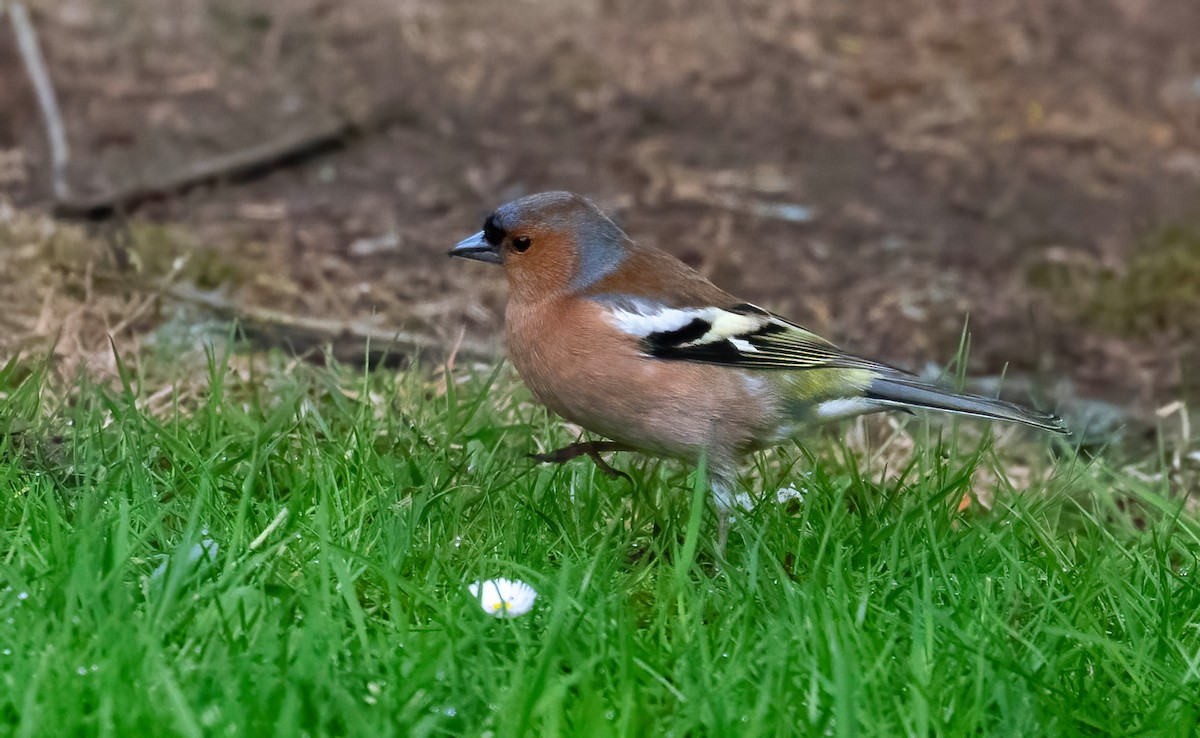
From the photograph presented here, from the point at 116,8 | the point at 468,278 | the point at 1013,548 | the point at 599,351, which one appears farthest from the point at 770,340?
the point at 116,8

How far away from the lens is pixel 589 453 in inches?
161

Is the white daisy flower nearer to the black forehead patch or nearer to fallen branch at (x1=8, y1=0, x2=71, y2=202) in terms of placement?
the black forehead patch

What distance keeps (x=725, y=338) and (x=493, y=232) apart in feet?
2.62

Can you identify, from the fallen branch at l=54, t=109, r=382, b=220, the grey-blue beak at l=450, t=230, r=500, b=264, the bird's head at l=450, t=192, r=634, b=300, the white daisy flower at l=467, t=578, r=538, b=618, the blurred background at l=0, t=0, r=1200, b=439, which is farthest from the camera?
the fallen branch at l=54, t=109, r=382, b=220

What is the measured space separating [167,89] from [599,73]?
253cm

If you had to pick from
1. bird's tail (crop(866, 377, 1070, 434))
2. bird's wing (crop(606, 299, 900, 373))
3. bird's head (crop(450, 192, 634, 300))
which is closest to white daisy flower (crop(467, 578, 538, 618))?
bird's wing (crop(606, 299, 900, 373))

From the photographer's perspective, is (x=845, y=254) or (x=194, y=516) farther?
(x=845, y=254)

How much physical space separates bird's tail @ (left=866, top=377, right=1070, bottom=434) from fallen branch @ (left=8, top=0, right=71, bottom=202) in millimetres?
4782

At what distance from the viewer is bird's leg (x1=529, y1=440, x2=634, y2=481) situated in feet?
13.2

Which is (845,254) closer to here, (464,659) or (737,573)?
(737,573)

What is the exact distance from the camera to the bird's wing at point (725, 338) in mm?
4031

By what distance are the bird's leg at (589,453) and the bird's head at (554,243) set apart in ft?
1.55

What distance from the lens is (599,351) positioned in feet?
13.0

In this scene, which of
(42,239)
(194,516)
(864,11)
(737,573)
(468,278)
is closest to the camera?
(194,516)
